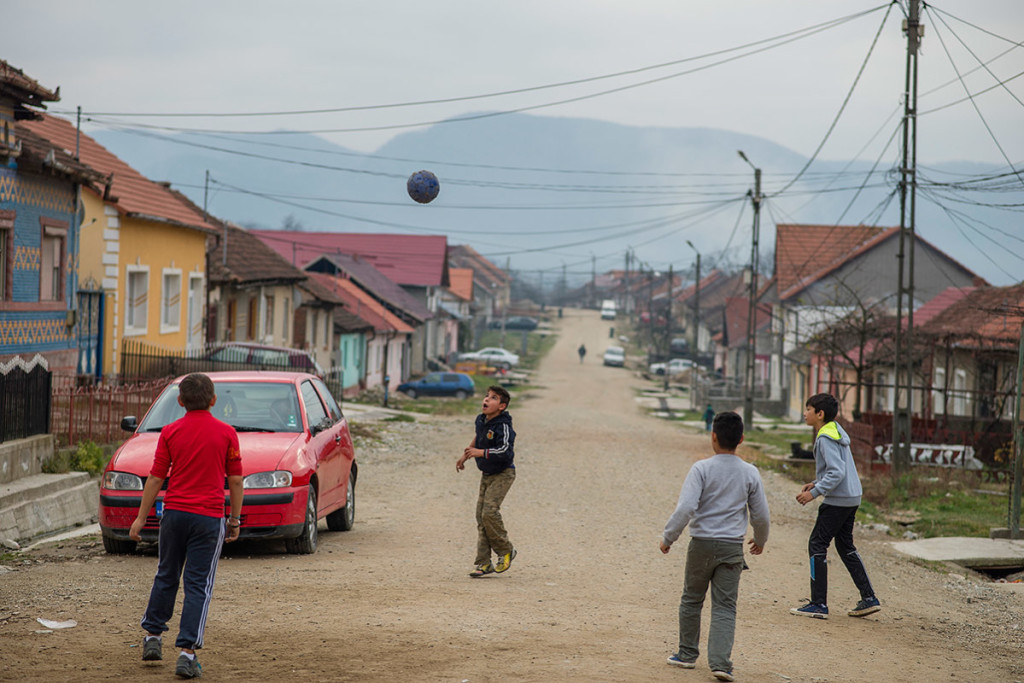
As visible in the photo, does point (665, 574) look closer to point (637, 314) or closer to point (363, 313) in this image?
point (363, 313)

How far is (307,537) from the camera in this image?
34.9 feet

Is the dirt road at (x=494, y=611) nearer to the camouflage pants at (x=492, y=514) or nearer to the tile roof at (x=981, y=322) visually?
the camouflage pants at (x=492, y=514)

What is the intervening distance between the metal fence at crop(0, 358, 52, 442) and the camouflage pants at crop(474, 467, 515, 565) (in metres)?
5.78

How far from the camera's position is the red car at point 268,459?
9.88 metres

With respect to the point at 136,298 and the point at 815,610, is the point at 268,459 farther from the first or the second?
the point at 136,298

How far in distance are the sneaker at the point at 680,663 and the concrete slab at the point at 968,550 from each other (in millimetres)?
7685

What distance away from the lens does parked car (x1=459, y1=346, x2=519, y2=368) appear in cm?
6962

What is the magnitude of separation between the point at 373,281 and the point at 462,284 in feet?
91.5

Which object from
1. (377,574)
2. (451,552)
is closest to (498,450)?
(377,574)

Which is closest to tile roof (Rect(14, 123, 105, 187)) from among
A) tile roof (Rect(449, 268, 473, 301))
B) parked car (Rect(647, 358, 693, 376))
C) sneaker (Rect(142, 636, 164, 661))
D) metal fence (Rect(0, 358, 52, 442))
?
metal fence (Rect(0, 358, 52, 442))

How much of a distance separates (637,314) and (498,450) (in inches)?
4632

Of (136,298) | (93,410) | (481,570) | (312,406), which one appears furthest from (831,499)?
(136,298)

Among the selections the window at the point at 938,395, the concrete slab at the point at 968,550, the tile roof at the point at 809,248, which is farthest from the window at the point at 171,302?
the tile roof at the point at 809,248

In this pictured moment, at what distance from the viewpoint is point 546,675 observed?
6.25 metres
